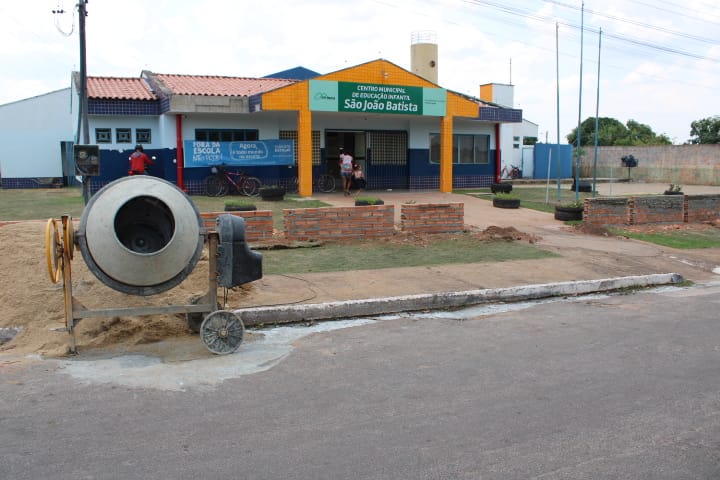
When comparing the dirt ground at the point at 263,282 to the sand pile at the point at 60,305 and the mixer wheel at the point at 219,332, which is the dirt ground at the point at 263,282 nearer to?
the sand pile at the point at 60,305

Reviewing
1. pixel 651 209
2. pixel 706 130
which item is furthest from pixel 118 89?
pixel 706 130

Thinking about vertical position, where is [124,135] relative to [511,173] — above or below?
above

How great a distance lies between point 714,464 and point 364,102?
63.1ft

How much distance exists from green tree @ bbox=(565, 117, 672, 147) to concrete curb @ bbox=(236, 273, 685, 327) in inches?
1757

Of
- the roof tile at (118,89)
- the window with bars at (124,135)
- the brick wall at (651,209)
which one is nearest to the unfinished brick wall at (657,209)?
the brick wall at (651,209)

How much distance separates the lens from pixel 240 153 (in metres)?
22.5

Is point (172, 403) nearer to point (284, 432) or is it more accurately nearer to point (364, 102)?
point (284, 432)

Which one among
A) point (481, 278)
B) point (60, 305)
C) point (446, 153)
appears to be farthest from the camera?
point (446, 153)

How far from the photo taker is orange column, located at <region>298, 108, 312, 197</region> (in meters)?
21.7

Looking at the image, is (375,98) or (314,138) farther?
(314,138)

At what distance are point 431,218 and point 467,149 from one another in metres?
14.0

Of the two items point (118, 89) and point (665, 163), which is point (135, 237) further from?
point (665, 163)

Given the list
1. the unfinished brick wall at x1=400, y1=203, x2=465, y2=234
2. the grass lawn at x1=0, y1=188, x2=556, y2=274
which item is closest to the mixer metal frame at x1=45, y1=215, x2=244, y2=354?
the grass lawn at x1=0, y1=188, x2=556, y2=274

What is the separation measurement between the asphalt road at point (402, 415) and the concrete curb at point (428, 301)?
0.82 metres
